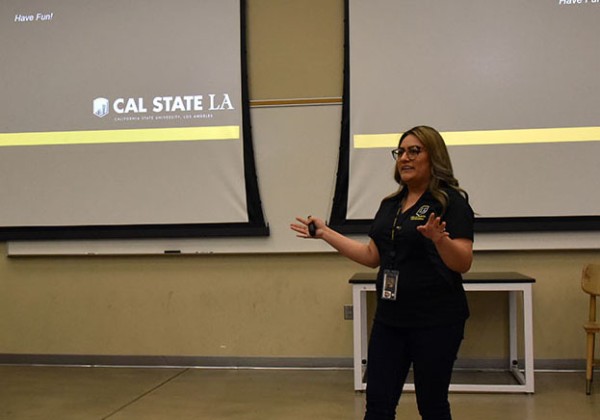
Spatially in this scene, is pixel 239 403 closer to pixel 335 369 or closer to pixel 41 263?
pixel 335 369

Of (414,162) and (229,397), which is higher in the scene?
(414,162)

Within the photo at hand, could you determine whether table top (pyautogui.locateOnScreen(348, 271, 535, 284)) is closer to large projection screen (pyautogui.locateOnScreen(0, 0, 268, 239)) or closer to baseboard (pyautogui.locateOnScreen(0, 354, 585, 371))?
baseboard (pyautogui.locateOnScreen(0, 354, 585, 371))

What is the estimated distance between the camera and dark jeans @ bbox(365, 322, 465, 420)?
1.97m

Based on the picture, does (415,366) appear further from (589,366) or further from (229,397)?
(589,366)

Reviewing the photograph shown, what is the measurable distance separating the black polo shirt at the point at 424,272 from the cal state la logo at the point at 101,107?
314 centimetres

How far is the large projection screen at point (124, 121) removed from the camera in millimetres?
4430

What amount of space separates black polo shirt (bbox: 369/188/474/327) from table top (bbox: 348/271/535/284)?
170 centimetres

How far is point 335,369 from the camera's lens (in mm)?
4371

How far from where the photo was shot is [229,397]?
3717 millimetres

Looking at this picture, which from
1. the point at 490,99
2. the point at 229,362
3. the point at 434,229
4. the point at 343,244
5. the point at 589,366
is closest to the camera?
the point at 434,229

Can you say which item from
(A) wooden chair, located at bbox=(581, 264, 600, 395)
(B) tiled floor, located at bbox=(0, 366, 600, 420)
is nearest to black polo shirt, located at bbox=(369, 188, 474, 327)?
(B) tiled floor, located at bbox=(0, 366, 600, 420)

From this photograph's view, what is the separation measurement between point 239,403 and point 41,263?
2.11 meters

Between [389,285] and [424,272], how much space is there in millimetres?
128

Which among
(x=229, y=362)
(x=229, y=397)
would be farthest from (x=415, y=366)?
(x=229, y=362)
